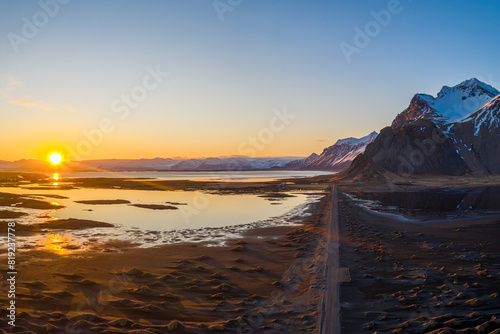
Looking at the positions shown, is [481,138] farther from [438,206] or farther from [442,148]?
[438,206]

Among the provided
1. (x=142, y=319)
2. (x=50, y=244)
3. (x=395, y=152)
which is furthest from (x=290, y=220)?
(x=395, y=152)

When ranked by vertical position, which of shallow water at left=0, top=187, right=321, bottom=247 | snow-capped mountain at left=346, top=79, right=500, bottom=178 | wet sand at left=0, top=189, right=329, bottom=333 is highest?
snow-capped mountain at left=346, top=79, right=500, bottom=178

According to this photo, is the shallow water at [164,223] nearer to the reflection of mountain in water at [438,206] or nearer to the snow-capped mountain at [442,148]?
the reflection of mountain in water at [438,206]

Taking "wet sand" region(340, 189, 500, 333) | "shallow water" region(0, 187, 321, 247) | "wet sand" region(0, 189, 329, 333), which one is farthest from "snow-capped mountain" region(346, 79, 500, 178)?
"wet sand" region(0, 189, 329, 333)

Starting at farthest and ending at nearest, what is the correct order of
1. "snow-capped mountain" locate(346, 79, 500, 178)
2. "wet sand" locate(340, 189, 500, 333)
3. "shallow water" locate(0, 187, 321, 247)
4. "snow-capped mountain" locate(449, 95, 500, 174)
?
1. "snow-capped mountain" locate(449, 95, 500, 174)
2. "snow-capped mountain" locate(346, 79, 500, 178)
3. "shallow water" locate(0, 187, 321, 247)
4. "wet sand" locate(340, 189, 500, 333)

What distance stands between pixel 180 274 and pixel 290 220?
16.9m

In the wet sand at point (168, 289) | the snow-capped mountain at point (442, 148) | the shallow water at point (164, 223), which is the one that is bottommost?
the shallow water at point (164, 223)

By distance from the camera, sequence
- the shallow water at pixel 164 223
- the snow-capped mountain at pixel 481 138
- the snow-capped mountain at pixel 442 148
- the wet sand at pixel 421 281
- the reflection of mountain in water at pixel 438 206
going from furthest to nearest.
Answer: the snow-capped mountain at pixel 481 138 < the snow-capped mountain at pixel 442 148 < the reflection of mountain in water at pixel 438 206 < the shallow water at pixel 164 223 < the wet sand at pixel 421 281

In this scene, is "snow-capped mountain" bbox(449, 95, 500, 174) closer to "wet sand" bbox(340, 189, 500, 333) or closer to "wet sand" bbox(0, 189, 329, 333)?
"wet sand" bbox(340, 189, 500, 333)

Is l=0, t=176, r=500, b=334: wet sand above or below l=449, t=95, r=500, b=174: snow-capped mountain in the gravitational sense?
below

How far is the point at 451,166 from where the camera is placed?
14250cm

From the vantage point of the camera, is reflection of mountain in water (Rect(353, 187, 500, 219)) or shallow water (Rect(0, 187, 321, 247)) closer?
shallow water (Rect(0, 187, 321, 247))

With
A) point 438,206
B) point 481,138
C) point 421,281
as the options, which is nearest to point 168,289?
point 421,281

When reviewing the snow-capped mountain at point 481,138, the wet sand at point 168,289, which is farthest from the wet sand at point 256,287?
the snow-capped mountain at point 481,138
